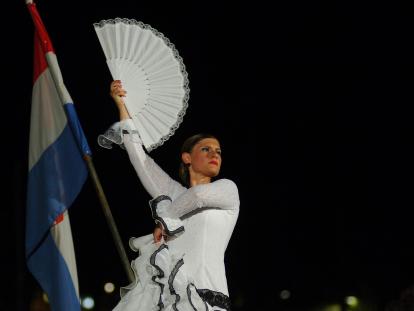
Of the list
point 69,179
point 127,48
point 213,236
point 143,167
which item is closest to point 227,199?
point 213,236

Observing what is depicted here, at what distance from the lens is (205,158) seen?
15.8ft

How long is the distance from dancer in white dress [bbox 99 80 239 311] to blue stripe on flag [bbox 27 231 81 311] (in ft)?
3.28

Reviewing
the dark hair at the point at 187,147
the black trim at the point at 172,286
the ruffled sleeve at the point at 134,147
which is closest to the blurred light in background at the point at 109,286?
the dark hair at the point at 187,147

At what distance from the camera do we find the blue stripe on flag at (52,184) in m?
5.52

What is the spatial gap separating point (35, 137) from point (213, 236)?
65.8 inches

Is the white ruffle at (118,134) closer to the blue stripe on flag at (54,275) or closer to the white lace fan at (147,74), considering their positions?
the white lace fan at (147,74)

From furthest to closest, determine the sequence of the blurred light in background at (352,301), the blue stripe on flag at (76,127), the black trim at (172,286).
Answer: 1. the blurred light in background at (352,301)
2. the blue stripe on flag at (76,127)
3. the black trim at (172,286)

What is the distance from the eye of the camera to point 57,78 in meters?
5.30

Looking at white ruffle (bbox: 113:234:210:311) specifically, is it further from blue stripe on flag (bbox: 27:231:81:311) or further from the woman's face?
blue stripe on flag (bbox: 27:231:81:311)

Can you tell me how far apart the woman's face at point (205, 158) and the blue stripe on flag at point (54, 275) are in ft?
3.89

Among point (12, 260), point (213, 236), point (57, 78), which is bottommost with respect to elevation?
point (12, 260)

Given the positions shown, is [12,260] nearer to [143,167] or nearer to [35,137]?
[35,137]

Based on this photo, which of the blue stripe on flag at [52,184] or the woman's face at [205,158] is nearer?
the woman's face at [205,158]

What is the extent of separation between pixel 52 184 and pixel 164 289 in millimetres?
1533
